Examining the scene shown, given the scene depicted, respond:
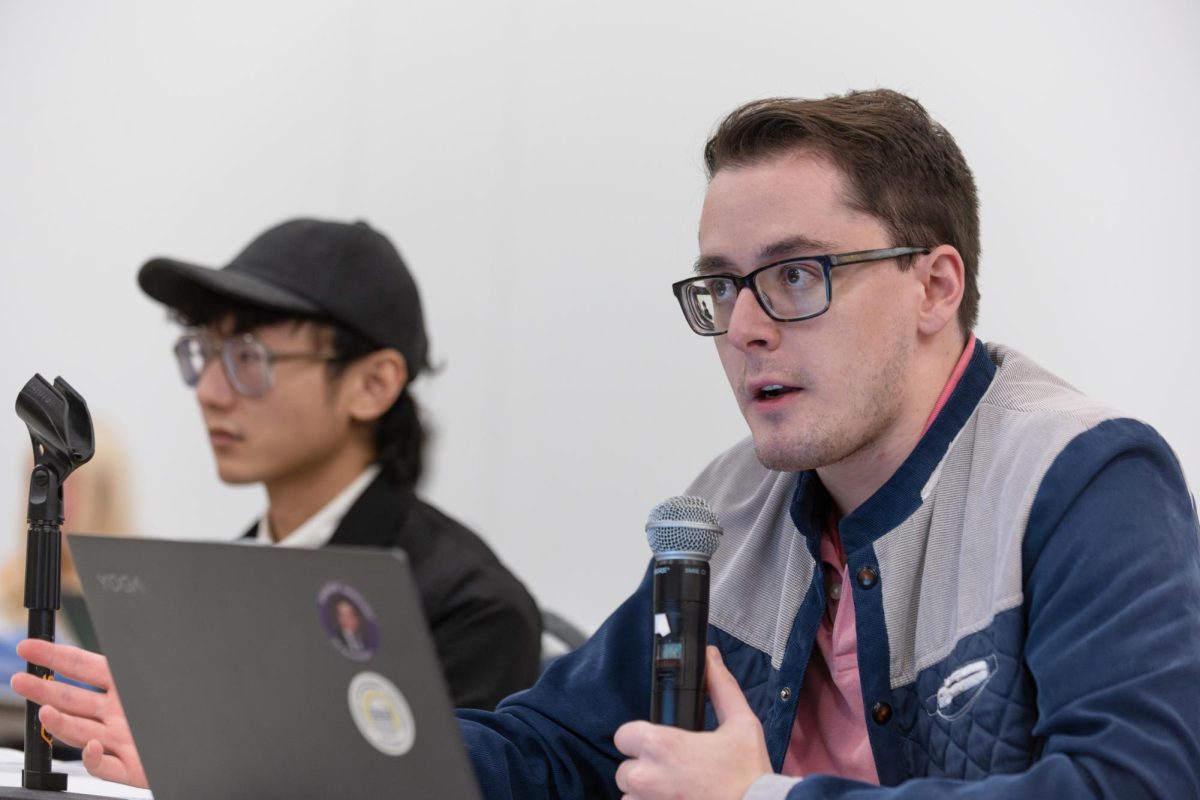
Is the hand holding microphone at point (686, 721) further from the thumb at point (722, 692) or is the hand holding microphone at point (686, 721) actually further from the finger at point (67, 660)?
the finger at point (67, 660)

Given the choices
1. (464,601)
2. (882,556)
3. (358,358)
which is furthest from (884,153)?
(358,358)

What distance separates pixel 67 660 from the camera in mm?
1505

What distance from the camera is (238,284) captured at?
261cm

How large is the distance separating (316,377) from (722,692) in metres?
1.53

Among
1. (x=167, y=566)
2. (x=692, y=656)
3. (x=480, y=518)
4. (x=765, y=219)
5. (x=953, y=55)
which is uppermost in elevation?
(x=953, y=55)

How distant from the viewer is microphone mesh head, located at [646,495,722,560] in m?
1.34

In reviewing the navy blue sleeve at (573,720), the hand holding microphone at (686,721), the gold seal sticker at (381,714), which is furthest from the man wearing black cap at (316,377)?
the gold seal sticker at (381,714)

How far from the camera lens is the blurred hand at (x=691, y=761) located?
1206 mm

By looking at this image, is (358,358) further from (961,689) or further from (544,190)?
(961,689)

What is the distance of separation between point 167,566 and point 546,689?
2.25 ft

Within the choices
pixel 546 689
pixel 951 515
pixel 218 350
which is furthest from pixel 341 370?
pixel 951 515

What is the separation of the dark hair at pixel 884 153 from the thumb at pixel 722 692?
542 millimetres

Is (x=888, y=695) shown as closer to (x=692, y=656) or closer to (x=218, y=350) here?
(x=692, y=656)

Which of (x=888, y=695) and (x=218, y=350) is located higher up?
(x=218, y=350)
